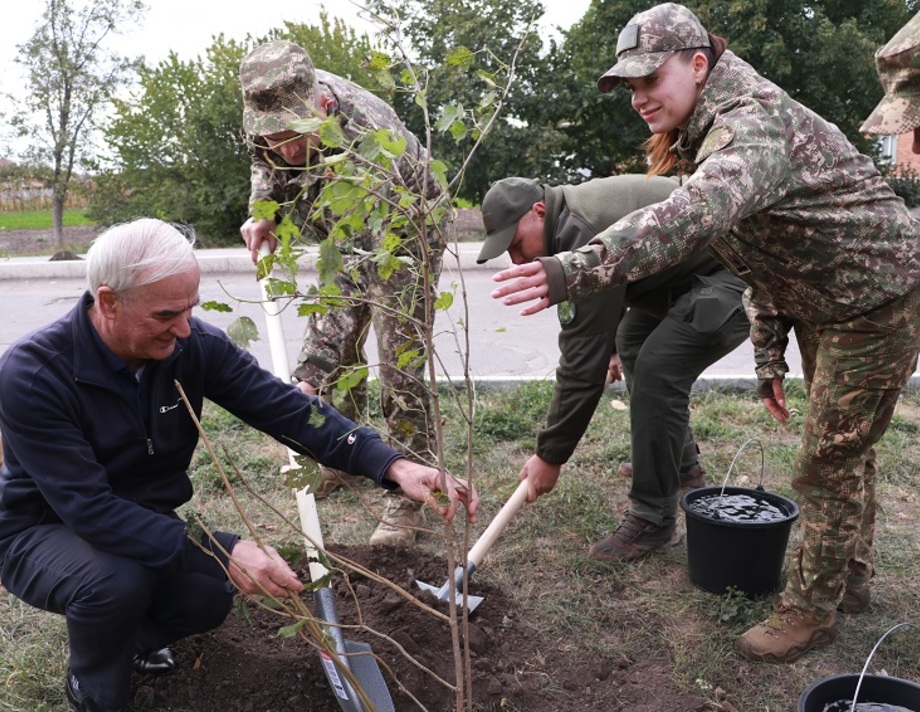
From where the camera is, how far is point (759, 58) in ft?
43.4

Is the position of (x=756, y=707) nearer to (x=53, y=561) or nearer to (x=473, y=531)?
(x=473, y=531)

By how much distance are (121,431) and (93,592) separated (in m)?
0.43

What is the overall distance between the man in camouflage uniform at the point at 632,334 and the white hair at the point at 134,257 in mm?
1126

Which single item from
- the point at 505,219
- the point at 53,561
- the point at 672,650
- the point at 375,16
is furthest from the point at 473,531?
the point at 375,16

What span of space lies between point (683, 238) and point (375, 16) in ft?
2.76

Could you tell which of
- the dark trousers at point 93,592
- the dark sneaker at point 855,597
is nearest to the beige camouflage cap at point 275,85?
the dark trousers at point 93,592

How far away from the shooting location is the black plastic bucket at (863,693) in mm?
2295

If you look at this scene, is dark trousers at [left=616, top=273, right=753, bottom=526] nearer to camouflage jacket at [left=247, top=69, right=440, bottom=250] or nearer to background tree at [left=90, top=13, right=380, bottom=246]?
camouflage jacket at [left=247, top=69, right=440, bottom=250]

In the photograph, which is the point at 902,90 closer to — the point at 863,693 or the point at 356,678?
the point at 863,693

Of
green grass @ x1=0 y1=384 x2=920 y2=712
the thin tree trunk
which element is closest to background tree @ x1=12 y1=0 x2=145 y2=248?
the thin tree trunk

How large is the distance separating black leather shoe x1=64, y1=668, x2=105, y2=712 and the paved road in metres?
1.79

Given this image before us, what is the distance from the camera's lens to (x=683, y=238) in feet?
6.84

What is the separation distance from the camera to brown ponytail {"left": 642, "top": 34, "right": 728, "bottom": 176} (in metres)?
2.64

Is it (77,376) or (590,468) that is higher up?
Result: (77,376)
